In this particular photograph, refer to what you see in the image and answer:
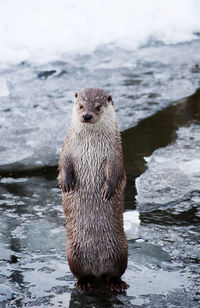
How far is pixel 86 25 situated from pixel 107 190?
6.26 metres

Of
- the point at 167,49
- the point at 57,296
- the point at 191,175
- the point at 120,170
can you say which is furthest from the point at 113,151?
the point at 167,49

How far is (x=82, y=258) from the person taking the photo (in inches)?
118

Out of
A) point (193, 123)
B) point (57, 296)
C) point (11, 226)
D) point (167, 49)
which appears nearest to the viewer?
point (57, 296)

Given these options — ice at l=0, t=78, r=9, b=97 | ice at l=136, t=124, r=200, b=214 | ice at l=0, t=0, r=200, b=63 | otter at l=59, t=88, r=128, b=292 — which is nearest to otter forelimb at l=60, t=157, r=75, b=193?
otter at l=59, t=88, r=128, b=292

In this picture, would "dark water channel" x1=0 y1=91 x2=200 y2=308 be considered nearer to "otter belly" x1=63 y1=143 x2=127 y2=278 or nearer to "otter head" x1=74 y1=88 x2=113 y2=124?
"otter belly" x1=63 y1=143 x2=127 y2=278

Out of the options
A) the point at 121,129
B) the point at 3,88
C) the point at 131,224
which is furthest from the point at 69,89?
the point at 131,224

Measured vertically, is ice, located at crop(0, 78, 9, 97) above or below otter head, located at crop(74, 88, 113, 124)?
below

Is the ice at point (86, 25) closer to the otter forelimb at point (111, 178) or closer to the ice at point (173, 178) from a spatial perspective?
the ice at point (173, 178)

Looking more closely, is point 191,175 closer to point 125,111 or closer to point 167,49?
point 125,111

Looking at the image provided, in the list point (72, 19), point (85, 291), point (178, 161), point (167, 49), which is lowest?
point (85, 291)

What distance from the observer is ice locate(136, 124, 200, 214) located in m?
3.98

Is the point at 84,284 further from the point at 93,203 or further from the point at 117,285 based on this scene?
the point at 93,203

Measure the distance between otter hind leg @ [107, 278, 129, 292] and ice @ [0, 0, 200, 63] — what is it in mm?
5048

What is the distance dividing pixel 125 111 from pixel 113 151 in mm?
2809
